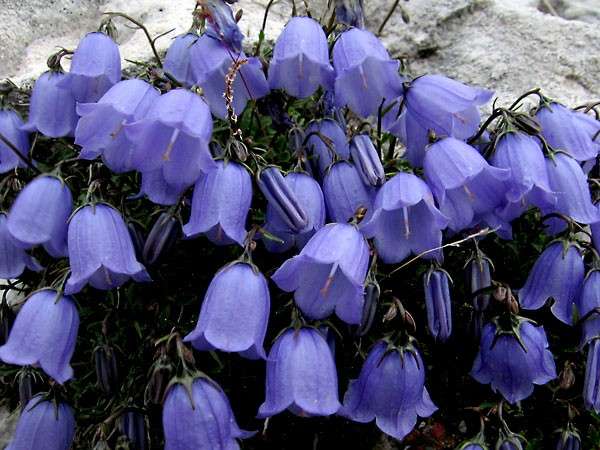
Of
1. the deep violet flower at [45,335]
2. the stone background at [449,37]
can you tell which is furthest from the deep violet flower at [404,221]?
the stone background at [449,37]

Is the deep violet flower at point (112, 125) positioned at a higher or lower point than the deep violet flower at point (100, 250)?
higher

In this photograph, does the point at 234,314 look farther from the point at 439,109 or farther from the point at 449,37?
the point at 449,37

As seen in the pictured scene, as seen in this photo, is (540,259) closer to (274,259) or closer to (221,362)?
(274,259)

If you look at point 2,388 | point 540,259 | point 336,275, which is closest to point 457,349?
point 540,259

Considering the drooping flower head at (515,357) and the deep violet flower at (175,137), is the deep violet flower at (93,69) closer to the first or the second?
the deep violet flower at (175,137)

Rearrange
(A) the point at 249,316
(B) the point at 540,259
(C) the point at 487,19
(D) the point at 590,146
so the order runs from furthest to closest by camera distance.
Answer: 1. (C) the point at 487,19
2. (D) the point at 590,146
3. (B) the point at 540,259
4. (A) the point at 249,316

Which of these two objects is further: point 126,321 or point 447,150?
point 126,321

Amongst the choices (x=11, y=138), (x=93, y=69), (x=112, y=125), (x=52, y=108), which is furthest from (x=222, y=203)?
(x=11, y=138)

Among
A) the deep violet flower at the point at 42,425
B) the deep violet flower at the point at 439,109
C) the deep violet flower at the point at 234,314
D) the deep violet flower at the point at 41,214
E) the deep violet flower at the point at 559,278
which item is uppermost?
the deep violet flower at the point at 439,109
